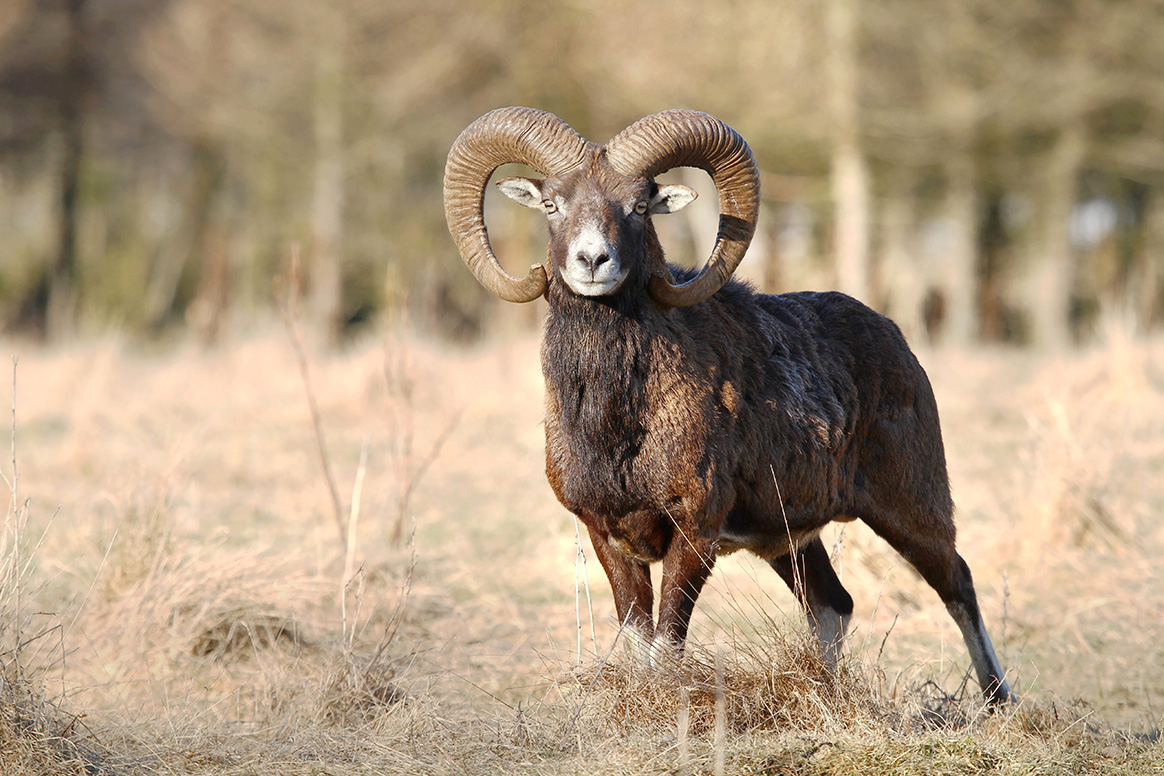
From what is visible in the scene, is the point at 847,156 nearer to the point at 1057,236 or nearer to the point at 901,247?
the point at 1057,236

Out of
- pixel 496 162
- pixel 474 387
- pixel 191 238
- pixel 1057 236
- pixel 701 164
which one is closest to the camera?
pixel 701 164

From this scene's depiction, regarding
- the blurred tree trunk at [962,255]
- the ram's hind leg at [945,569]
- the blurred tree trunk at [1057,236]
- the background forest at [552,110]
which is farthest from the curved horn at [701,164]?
the blurred tree trunk at [962,255]

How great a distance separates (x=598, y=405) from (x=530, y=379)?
31.0ft

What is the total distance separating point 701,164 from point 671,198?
20 cm

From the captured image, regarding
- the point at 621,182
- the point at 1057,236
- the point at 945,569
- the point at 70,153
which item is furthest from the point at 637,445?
the point at 70,153

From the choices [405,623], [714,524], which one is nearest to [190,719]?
[405,623]

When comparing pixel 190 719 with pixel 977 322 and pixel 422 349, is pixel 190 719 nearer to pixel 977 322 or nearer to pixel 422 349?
pixel 422 349

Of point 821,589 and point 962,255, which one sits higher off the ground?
point 962,255

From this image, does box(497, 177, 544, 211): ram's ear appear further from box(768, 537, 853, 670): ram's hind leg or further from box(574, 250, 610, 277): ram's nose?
box(768, 537, 853, 670): ram's hind leg

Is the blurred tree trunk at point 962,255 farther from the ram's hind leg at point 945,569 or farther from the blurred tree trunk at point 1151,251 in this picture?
the ram's hind leg at point 945,569

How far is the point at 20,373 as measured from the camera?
14.7m

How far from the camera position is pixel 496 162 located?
17.0 ft

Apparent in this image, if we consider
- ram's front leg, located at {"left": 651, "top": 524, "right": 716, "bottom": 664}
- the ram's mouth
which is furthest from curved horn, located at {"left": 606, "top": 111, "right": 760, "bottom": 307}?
ram's front leg, located at {"left": 651, "top": 524, "right": 716, "bottom": 664}

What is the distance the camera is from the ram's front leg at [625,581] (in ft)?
15.6
